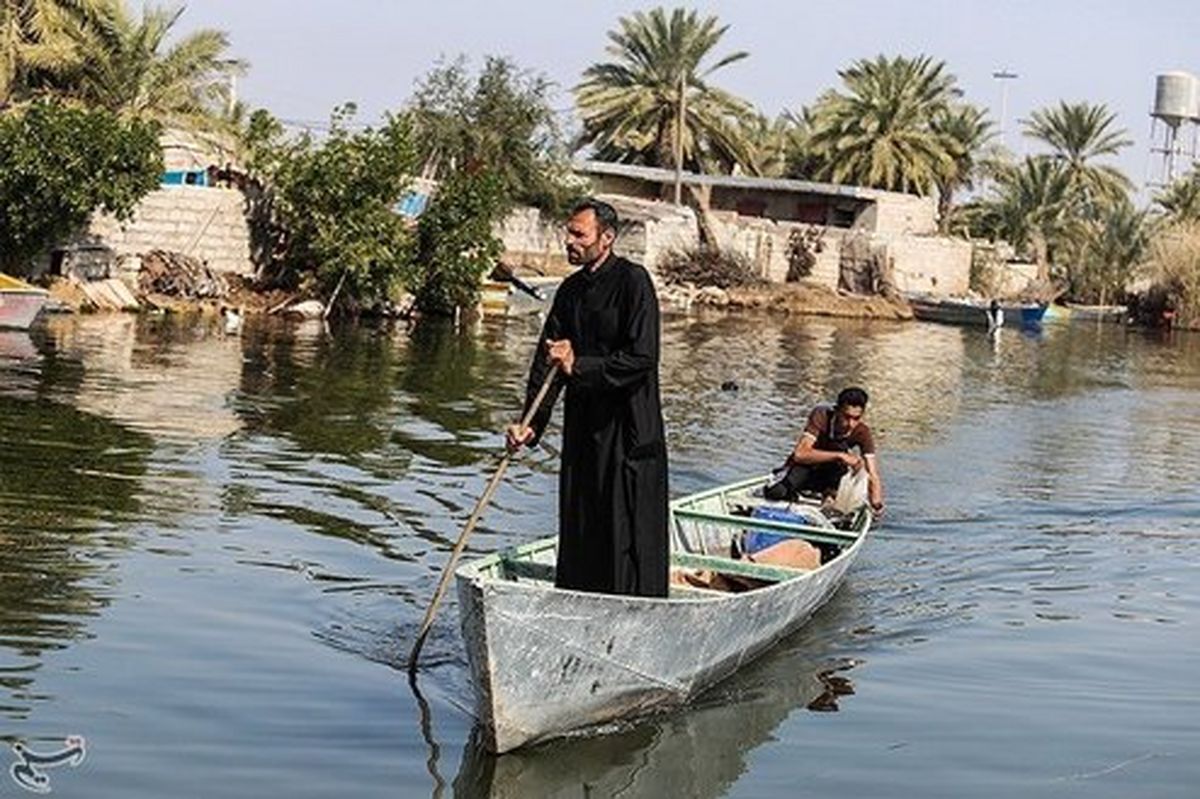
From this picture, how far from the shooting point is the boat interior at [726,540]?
802 centimetres

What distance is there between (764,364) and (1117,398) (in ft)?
19.7


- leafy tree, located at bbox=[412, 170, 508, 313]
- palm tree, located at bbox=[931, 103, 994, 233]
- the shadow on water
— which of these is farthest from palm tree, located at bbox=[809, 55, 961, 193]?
the shadow on water

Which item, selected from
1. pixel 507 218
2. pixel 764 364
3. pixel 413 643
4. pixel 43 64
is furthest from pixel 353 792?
pixel 507 218

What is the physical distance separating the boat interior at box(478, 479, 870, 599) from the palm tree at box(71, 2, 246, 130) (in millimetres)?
21550

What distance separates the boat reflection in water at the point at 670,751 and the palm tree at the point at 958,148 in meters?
53.4

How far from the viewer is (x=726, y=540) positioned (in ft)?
35.4

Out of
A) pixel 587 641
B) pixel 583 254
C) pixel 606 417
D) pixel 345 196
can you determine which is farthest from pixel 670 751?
pixel 345 196

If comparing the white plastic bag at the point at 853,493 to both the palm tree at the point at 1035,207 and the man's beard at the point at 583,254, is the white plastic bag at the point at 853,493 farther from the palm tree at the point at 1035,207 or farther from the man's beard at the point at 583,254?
the palm tree at the point at 1035,207

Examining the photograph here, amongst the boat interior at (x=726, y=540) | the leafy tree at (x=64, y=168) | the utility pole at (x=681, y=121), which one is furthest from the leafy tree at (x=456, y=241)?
the boat interior at (x=726, y=540)

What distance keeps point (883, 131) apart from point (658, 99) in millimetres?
8650

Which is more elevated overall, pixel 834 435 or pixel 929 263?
pixel 929 263

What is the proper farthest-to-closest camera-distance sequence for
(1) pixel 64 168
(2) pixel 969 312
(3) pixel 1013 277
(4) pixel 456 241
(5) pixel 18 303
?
1. (3) pixel 1013 277
2. (2) pixel 969 312
3. (4) pixel 456 241
4. (1) pixel 64 168
5. (5) pixel 18 303

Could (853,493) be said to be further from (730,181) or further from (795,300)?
(730,181)

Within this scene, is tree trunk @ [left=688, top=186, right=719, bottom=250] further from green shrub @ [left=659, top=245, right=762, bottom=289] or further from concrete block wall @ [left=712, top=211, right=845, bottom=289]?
concrete block wall @ [left=712, top=211, right=845, bottom=289]
